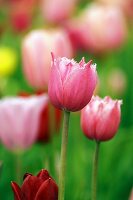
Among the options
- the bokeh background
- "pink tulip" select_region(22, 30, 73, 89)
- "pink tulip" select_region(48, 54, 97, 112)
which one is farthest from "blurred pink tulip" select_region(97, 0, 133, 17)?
"pink tulip" select_region(48, 54, 97, 112)

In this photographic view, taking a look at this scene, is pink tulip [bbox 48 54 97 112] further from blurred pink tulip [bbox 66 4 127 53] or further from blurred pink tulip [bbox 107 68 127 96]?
blurred pink tulip [bbox 107 68 127 96]

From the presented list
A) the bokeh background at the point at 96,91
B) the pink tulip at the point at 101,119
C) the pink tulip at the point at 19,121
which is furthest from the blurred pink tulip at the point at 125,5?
the pink tulip at the point at 101,119

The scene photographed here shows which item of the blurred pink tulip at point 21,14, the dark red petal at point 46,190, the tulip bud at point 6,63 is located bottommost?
the dark red petal at point 46,190

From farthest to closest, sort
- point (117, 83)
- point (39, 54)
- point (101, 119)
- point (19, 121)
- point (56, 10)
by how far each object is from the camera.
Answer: point (56, 10), point (117, 83), point (39, 54), point (19, 121), point (101, 119)

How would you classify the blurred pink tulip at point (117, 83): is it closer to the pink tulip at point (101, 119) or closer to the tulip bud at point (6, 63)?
the tulip bud at point (6, 63)

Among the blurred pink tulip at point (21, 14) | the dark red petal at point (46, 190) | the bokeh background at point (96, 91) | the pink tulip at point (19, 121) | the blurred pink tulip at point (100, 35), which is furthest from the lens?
the blurred pink tulip at point (21, 14)

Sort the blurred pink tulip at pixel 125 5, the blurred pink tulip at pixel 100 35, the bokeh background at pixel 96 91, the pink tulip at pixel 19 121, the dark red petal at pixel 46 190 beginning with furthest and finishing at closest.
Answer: the blurred pink tulip at pixel 125 5 → the blurred pink tulip at pixel 100 35 → the bokeh background at pixel 96 91 → the pink tulip at pixel 19 121 → the dark red petal at pixel 46 190

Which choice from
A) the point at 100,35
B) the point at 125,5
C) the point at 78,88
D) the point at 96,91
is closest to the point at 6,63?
the point at 100,35

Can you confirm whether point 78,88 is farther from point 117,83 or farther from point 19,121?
point 117,83

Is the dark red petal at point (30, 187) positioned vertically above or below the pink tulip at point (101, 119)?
below
